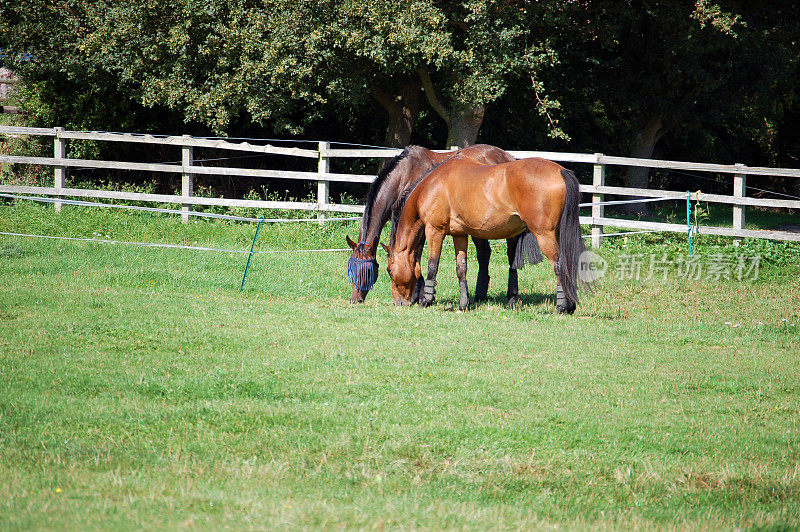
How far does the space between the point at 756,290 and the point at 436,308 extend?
478 cm

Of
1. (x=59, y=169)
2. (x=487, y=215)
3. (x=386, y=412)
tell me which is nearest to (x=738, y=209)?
(x=487, y=215)

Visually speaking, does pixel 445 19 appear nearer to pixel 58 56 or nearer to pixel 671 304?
pixel 671 304

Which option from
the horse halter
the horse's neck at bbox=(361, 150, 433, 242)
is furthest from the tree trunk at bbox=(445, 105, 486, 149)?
the horse halter

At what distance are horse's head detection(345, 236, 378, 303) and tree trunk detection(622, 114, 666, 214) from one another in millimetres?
12025

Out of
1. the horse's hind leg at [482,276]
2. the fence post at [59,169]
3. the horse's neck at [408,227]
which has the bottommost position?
the horse's hind leg at [482,276]

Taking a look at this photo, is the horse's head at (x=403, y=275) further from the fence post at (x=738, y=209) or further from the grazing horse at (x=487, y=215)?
the fence post at (x=738, y=209)

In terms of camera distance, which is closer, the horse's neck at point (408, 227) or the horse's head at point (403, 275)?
the horse's head at point (403, 275)

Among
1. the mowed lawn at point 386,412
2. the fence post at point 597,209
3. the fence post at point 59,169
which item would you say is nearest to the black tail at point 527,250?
the mowed lawn at point 386,412

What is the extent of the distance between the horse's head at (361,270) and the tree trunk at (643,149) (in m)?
12.0

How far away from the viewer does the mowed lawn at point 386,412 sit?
4336 millimetres

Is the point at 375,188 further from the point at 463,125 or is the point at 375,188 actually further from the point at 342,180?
the point at 463,125

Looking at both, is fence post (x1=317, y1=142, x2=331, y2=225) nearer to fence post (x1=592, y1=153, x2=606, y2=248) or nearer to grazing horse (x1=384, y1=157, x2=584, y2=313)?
fence post (x1=592, y1=153, x2=606, y2=248)

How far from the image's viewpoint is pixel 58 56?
18031 mm

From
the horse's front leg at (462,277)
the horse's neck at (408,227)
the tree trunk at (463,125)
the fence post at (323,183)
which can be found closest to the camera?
the horse's front leg at (462,277)
